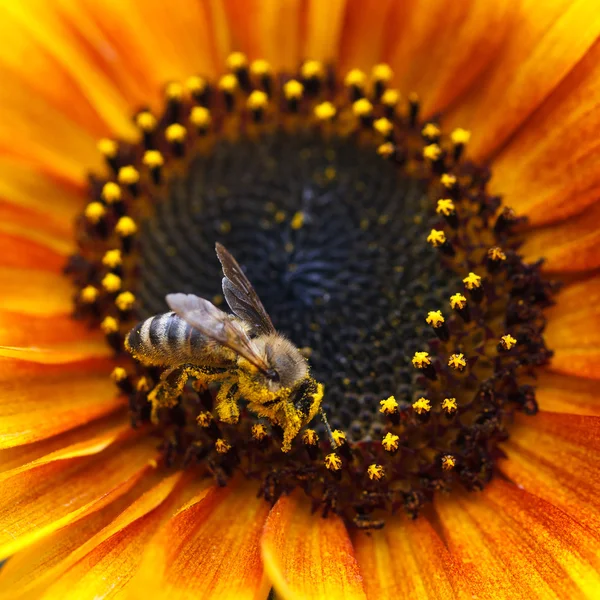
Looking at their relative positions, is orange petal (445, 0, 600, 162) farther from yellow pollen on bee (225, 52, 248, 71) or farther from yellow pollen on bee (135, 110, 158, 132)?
yellow pollen on bee (135, 110, 158, 132)

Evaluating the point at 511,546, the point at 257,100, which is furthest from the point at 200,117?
the point at 511,546

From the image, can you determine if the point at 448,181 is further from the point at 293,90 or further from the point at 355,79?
the point at 293,90

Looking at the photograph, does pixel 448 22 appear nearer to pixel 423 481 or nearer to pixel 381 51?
pixel 381 51

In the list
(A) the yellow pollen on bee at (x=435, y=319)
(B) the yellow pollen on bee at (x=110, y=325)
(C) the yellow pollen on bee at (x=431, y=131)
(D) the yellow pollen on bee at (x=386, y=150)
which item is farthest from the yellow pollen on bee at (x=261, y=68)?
(A) the yellow pollen on bee at (x=435, y=319)

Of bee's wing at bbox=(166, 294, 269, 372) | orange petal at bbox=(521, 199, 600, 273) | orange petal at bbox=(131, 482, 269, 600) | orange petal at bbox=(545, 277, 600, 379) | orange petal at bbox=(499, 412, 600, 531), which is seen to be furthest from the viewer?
orange petal at bbox=(521, 199, 600, 273)

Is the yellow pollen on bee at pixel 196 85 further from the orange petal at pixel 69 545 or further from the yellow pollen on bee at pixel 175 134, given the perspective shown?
the orange petal at pixel 69 545

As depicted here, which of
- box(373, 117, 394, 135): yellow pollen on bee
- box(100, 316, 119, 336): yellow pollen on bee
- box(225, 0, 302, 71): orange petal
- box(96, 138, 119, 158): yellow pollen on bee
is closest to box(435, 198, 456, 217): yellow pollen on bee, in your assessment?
box(373, 117, 394, 135): yellow pollen on bee

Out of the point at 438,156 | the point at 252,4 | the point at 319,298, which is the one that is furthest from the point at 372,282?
the point at 252,4
